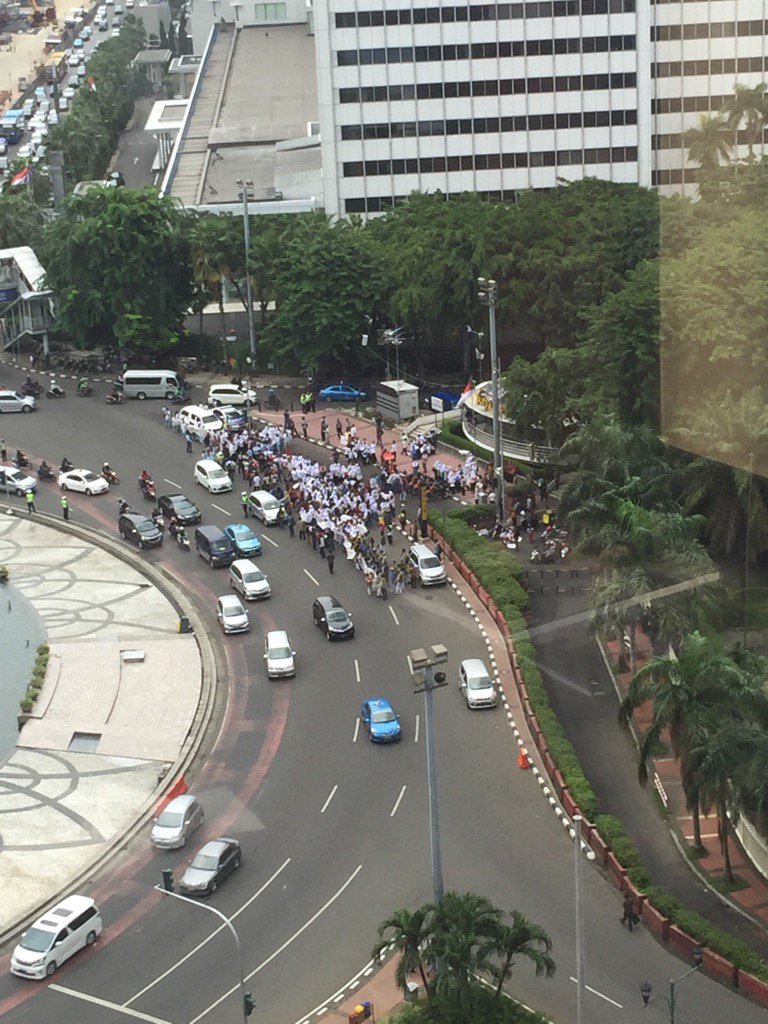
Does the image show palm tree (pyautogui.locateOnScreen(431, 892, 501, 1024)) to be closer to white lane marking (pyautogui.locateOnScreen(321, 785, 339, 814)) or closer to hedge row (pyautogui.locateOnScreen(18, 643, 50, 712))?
white lane marking (pyautogui.locateOnScreen(321, 785, 339, 814))

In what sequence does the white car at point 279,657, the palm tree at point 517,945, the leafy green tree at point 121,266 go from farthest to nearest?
the leafy green tree at point 121,266, the white car at point 279,657, the palm tree at point 517,945

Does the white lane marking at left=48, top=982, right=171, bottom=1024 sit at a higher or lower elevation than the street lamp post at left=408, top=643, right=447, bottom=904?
lower

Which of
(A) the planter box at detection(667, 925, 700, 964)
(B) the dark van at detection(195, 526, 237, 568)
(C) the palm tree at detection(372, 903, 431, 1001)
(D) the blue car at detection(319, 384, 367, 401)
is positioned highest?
(D) the blue car at detection(319, 384, 367, 401)

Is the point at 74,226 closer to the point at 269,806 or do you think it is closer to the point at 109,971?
the point at 269,806

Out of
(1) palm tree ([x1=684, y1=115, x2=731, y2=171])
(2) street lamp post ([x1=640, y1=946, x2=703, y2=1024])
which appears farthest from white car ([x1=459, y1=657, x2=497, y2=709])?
(1) palm tree ([x1=684, y1=115, x2=731, y2=171])

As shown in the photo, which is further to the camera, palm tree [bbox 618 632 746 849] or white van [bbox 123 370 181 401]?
white van [bbox 123 370 181 401]

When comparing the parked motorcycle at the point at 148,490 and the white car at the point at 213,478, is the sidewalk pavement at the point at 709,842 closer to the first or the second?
the white car at the point at 213,478

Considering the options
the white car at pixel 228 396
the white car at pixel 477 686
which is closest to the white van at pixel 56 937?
the white car at pixel 477 686
